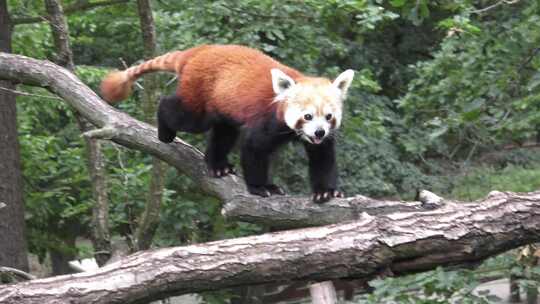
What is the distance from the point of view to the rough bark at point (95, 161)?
204 inches

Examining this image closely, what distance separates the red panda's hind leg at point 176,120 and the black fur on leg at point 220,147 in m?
0.07

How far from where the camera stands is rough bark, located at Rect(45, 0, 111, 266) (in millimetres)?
5184

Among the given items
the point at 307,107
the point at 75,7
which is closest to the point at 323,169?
the point at 307,107

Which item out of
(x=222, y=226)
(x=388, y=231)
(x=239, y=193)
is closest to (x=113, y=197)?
(x=222, y=226)

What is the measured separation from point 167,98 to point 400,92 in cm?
662

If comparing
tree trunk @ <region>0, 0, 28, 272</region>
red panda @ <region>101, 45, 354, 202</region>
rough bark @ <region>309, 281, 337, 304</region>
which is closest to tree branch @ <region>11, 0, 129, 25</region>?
tree trunk @ <region>0, 0, 28, 272</region>

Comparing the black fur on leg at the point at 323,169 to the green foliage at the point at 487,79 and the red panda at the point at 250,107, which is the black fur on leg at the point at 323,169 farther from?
the green foliage at the point at 487,79

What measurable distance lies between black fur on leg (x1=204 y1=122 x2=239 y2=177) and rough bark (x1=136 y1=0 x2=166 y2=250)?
491 millimetres

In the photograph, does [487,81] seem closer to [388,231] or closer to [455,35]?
[455,35]

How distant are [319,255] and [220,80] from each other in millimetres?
1733

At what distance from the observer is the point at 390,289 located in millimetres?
3373

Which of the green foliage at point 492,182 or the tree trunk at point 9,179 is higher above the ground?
the tree trunk at point 9,179

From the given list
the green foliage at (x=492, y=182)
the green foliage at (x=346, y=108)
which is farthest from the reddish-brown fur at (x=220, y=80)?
the green foliage at (x=492, y=182)

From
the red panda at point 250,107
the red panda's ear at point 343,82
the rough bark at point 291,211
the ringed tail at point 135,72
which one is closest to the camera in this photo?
the rough bark at point 291,211
